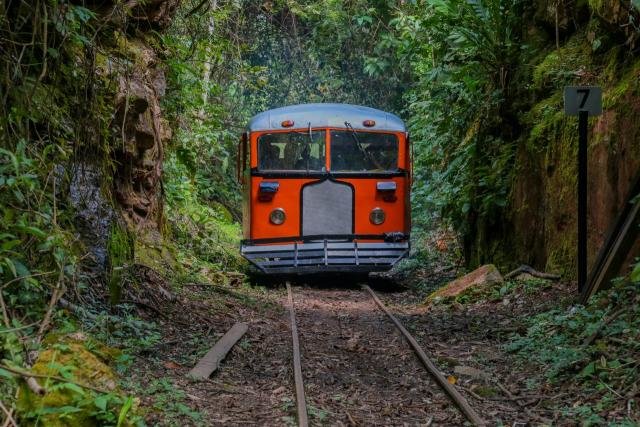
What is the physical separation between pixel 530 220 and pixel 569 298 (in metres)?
2.85

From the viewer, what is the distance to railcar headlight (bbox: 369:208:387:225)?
1415 centimetres

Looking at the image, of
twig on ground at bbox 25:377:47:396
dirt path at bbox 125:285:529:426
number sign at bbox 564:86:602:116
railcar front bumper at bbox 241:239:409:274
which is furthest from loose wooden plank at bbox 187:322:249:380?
railcar front bumper at bbox 241:239:409:274

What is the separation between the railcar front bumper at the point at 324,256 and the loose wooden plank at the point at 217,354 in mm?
4816

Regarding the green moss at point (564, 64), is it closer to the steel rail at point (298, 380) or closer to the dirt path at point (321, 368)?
the dirt path at point (321, 368)

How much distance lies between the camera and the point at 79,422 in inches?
168

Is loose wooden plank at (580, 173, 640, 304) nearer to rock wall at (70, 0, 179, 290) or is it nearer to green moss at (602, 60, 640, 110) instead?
green moss at (602, 60, 640, 110)

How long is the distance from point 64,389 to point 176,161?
12.0 m

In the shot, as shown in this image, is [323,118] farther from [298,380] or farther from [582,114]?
[298,380]

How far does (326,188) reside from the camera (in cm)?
1398

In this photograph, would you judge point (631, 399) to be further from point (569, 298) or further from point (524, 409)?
point (569, 298)

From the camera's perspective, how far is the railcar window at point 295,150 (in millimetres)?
13969

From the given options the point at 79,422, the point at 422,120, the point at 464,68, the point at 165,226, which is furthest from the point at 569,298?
the point at 422,120

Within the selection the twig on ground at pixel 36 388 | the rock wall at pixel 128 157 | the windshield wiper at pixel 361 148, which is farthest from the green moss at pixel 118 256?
the windshield wiper at pixel 361 148

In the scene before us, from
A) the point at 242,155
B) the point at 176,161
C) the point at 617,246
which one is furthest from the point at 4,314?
the point at 176,161
